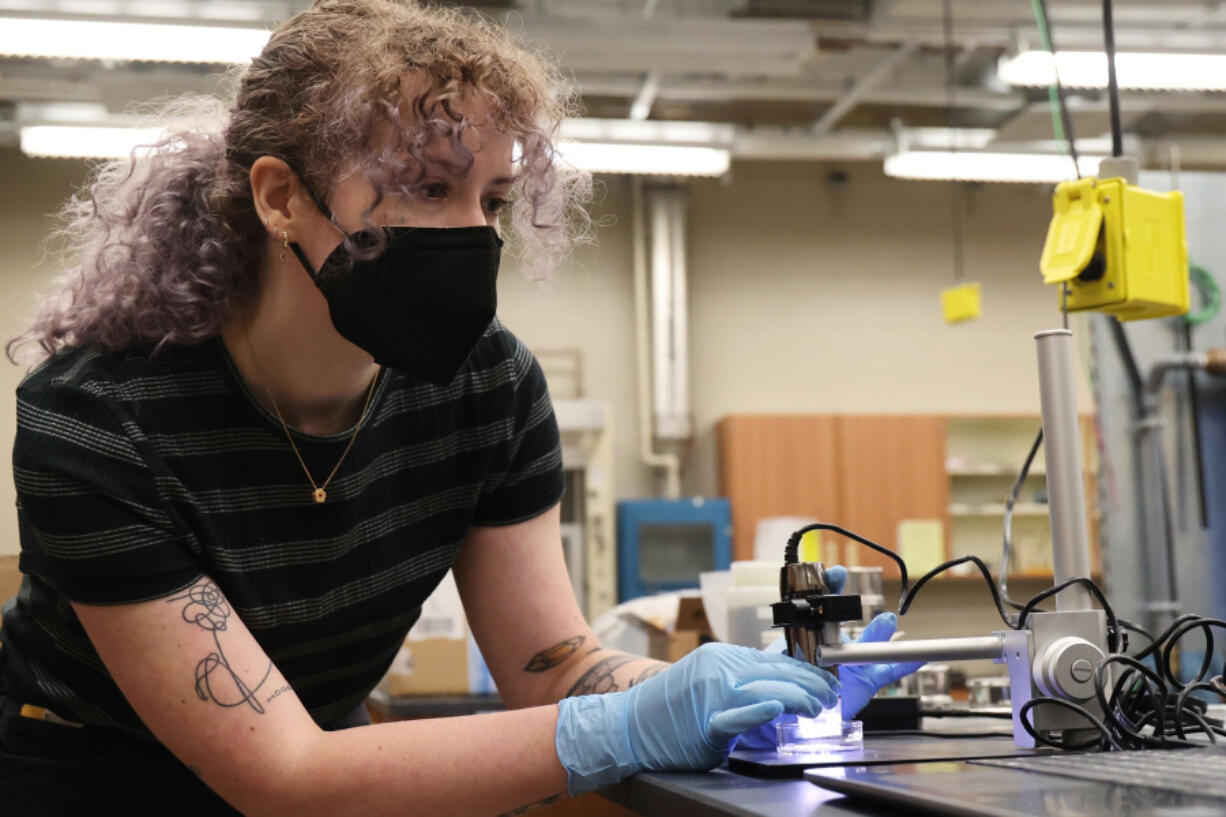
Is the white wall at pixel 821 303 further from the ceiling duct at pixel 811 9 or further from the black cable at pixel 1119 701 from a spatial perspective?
the black cable at pixel 1119 701

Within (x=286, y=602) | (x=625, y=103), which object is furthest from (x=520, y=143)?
(x=625, y=103)

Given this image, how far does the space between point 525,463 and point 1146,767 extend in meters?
0.77

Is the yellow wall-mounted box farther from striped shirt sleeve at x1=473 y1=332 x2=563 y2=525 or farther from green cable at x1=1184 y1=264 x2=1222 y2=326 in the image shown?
green cable at x1=1184 y1=264 x2=1222 y2=326

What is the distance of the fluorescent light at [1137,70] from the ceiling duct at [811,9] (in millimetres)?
697

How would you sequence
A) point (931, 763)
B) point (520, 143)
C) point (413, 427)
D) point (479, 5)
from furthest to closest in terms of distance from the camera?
point (479, 5), point (413, 427), point (520, 143), point (931, 763)

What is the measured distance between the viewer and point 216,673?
38.0 inches

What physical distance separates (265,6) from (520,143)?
3410 mm

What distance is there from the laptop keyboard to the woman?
19 centimetres

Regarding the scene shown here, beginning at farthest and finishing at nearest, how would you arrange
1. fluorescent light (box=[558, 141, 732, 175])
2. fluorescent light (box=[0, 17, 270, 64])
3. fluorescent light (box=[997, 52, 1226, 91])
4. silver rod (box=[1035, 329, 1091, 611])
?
fluorescent light (box=[558, 141, 732, 175]), fluorescent light (box=[997, 52, 1226, 91]), fluorescent light (box=[0, 17, 270, 64]), silver rod (box=[1035, 329, 1091, 611])

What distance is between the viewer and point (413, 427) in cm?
125

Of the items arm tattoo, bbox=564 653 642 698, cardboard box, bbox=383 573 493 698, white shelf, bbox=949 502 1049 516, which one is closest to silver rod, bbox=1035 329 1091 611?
arm tattoo, bbox=564 653 642 698

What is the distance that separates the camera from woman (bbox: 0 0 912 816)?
938 mm

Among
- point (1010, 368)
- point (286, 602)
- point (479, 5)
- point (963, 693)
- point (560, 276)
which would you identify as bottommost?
point (963, 693)

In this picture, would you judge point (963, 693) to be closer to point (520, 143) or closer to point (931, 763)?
point (931, 763)
